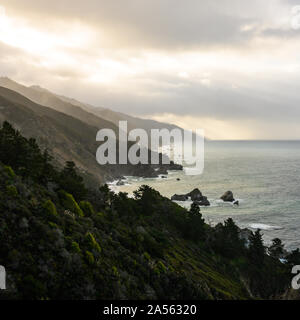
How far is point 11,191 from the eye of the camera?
1995 cm

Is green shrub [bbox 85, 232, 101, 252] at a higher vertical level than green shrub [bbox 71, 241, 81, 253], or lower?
lower

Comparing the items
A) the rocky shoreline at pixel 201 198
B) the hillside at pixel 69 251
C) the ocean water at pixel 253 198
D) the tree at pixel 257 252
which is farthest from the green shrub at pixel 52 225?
the rocky shoreline at pixel 201 198

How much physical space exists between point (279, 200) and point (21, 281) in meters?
107

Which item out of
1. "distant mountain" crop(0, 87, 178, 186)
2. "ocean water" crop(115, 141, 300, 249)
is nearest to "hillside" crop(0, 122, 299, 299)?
"ocean water" crop(115, 141, 300, 249)

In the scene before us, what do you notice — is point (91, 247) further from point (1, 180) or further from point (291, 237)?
point (291, 237)

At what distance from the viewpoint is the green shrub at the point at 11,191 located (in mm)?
19717

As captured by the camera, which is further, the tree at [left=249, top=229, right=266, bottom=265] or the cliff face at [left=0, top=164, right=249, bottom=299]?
the tree at [left=249, top=229, right=266, bottom=265]

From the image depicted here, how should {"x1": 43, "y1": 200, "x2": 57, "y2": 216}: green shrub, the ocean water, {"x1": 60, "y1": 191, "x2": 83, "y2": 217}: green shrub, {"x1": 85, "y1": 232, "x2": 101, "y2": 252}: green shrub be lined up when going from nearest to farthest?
1. {"x1": 85, "y1": 232, "x2": 101, "y2": 252}: green shrub
2. {"x1": 43, "y1": 200, "x2": 57, "y2": 216}: green shrub
3. {"x1": 60, "y1": 191, "x2": 83, "y2": 217}: green shrub
4. the ocean water

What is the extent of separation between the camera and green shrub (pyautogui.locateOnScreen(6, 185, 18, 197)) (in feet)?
64.7

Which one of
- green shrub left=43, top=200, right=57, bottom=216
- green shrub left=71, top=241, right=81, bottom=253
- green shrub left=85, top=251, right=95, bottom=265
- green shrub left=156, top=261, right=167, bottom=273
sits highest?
green shrub left=43, top=200, right=57, bottom=216

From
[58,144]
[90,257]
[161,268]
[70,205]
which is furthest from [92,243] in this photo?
[58,144]

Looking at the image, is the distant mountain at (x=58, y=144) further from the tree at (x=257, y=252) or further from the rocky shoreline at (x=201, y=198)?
the tree at (x=257, y=252)

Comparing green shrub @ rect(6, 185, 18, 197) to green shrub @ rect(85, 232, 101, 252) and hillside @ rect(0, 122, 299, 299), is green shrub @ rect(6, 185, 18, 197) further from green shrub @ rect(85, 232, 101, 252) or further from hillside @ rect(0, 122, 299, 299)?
green shrub @ rect(85, 232, 101, 252)
